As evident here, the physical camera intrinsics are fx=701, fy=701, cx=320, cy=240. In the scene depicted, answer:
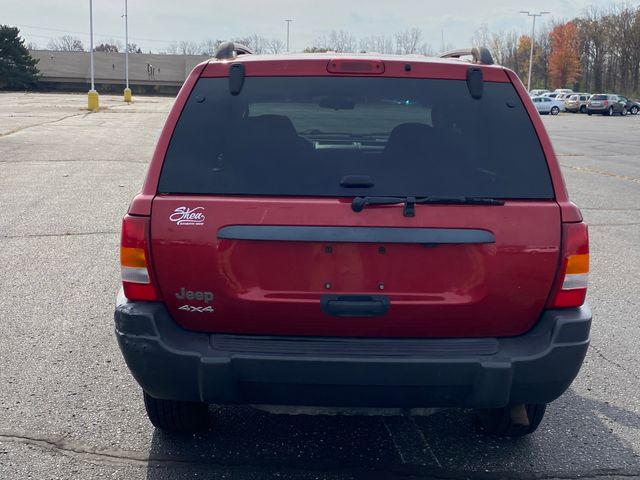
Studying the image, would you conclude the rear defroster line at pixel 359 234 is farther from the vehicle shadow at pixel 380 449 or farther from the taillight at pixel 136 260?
the vehicle shadow at pixel 380 449

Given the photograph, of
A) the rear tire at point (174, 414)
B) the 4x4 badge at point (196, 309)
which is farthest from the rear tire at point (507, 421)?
A: the 4x4 badge at point (196, 309)

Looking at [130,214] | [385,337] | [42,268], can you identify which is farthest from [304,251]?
[42,268]

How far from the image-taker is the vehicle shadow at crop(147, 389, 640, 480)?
336 cm

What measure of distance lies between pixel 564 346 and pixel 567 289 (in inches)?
9.4

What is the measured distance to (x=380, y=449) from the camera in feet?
11.7

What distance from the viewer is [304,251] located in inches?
113

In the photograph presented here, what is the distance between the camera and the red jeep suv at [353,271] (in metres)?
2.86

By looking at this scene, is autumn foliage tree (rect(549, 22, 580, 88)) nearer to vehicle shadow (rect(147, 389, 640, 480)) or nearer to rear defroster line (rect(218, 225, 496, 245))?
vehicle shadow (rect(147, 389, 640, 480))

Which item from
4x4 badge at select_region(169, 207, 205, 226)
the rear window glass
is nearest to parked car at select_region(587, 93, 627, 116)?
the rear window glass

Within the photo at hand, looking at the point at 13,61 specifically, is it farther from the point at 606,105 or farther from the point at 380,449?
the point at 380,449

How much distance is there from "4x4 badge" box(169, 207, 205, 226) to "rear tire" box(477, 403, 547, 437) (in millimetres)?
1830

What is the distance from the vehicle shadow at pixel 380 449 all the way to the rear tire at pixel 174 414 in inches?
3.4

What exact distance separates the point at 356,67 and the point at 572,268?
1.28 meters

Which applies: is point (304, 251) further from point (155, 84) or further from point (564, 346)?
point (155, 84)
